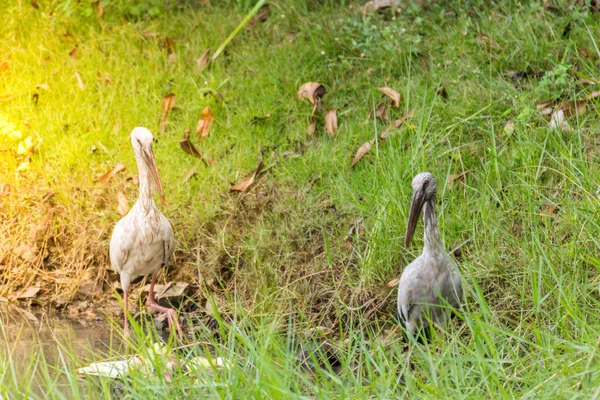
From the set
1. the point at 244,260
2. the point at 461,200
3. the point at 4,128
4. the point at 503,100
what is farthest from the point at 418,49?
the point at 4,128

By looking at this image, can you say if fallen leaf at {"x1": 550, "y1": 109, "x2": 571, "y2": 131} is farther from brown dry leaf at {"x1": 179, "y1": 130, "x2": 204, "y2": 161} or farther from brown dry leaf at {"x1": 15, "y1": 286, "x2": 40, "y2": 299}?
brown dry leaf at {"x1": 15, "y1": 286, "x2": 40, "y2": 299}

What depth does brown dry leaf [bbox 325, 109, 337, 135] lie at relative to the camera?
258 inches

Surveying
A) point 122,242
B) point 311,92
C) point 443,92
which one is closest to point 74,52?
point 311,92

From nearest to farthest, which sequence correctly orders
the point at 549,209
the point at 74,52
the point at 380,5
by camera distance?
the point at 549,209
the point at 380,5
the point at 74,52

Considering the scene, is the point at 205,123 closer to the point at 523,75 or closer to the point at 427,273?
the point at 523,75

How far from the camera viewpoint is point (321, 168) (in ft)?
20.4

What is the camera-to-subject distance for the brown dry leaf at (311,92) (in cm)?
674

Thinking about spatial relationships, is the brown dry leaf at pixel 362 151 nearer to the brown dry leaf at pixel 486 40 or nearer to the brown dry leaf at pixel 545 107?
the brown dry leaf at pixel 545 107

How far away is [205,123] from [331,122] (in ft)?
3.63

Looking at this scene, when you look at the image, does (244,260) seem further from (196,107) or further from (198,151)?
(196,107)

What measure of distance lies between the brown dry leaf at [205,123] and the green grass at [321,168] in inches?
4.2

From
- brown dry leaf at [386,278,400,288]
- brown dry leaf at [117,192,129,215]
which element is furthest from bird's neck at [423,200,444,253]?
brown dry leaf at [117,192,129,215]

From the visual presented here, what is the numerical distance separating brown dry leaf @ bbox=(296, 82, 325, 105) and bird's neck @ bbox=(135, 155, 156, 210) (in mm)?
1560

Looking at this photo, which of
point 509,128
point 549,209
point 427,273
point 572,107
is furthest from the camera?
point 572,107
